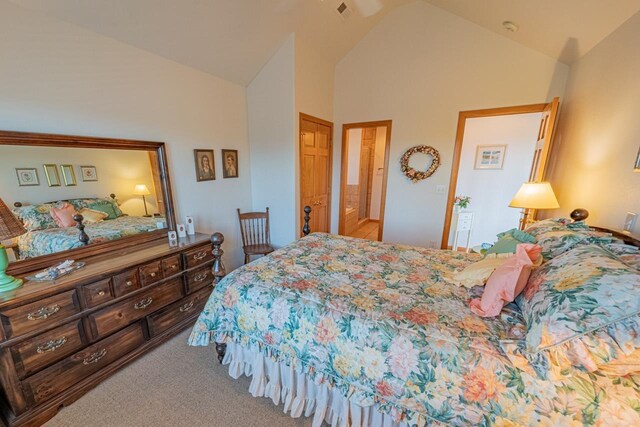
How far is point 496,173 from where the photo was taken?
4.25m

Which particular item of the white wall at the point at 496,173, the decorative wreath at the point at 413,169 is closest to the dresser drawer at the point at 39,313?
the decorative wreath at the point at 413,169

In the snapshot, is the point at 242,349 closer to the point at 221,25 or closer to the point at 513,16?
the point at 221,25

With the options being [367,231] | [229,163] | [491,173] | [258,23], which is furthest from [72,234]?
[491,173]

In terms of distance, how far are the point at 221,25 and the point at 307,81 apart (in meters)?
1.21

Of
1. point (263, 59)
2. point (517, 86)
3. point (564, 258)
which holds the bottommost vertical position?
point (564, 258)

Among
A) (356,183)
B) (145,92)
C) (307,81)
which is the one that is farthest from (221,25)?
(356,183)

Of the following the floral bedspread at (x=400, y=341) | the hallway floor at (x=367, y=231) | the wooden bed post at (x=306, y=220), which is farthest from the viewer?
the hallway floor at (x=367, y=231)

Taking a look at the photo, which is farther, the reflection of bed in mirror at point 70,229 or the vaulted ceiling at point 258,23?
the vaulted ceiling at point 258,23

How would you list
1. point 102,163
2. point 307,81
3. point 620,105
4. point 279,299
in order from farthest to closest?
1. point 307,81
2. point 102,163
3. point 620,105
4. point 279,299

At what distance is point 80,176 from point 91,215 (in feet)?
0.99

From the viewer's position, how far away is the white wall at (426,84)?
2949 mm

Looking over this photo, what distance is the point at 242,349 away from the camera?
1723 mm

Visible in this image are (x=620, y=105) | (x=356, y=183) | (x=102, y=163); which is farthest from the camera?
(x=356, y=183)

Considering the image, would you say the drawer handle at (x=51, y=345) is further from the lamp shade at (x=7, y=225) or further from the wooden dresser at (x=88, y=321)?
the lamp shade at (x=7, y=225)
